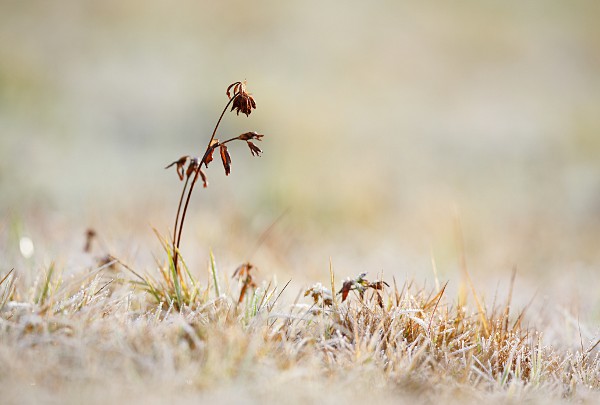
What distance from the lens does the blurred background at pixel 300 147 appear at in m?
3.85

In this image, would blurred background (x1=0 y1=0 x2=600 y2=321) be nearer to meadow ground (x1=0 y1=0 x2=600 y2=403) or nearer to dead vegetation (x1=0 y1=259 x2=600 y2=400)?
meadow ground (x1=0 y1=0 x2=600 y2=403)

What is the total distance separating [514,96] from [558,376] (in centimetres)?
996

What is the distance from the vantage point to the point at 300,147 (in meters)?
6.57

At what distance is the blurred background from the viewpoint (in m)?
3.85

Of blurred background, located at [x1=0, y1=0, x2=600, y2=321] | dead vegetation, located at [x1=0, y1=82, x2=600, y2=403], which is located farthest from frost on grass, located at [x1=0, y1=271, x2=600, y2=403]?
blurred background, located at [x1=0, y1=0, x2=600, y2=321]

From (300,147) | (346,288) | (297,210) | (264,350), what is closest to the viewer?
(264,350)

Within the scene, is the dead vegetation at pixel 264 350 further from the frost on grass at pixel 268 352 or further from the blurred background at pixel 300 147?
the blurred background at pixel 300 147

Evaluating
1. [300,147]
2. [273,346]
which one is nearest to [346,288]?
[273,346]

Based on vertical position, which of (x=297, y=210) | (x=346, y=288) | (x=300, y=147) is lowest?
(x=346, y=288)

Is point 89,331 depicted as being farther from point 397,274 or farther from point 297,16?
point 297,16

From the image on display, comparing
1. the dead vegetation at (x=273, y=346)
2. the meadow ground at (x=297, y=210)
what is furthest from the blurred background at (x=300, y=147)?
the dead vegetation at (x=273, y=346)

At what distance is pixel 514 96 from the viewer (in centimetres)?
1109

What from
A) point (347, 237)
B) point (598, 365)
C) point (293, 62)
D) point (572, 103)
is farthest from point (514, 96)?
point (598, 365)

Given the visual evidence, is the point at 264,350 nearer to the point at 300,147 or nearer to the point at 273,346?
the point at 273,346
